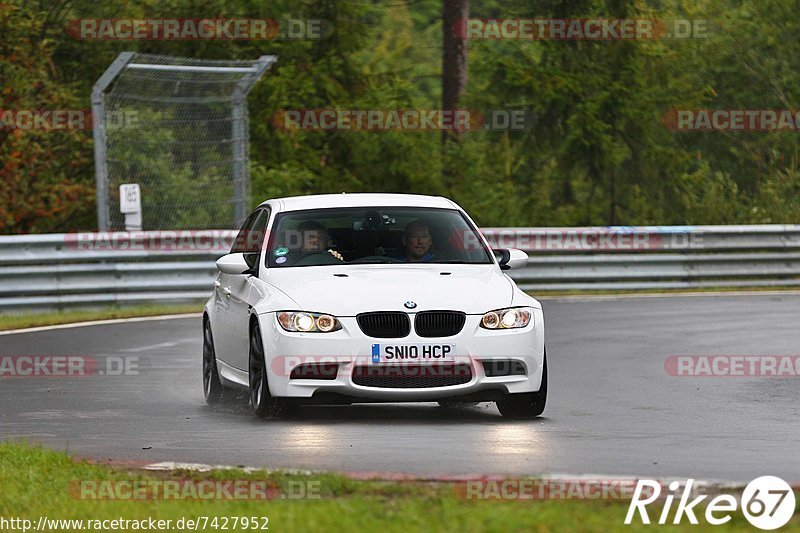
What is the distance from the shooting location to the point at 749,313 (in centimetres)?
2200

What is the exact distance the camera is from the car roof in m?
13.1

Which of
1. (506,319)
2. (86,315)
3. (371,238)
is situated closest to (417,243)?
(371,238)

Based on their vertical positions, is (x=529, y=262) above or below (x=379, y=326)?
below

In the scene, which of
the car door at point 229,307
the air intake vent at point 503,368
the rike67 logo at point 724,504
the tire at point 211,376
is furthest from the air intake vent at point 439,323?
the rike67 logo at point 724,504

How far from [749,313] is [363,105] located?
14.0m

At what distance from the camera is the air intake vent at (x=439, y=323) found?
11.5m

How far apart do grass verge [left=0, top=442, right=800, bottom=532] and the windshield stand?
13.1ft

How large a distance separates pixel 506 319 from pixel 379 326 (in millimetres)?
861

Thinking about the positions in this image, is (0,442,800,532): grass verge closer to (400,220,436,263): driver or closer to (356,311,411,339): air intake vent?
(356,311,411,339): air intake vent

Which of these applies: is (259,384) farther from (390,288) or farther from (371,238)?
(371,238)

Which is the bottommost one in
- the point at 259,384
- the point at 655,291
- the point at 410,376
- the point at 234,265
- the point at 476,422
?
the point at 655,291

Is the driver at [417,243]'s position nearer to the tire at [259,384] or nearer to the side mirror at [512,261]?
the side mirror at [512,261]

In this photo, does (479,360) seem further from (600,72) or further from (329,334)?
(600,72)

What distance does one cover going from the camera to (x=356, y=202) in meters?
13.2
